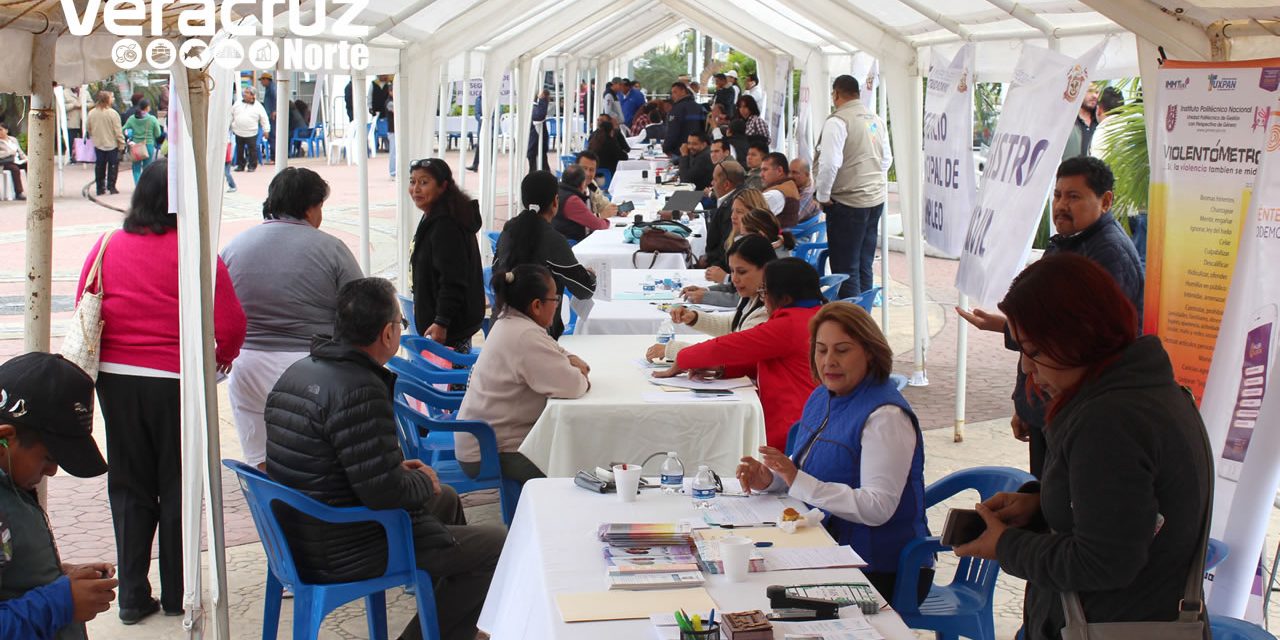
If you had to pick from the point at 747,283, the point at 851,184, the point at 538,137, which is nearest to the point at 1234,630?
the point at 747,283

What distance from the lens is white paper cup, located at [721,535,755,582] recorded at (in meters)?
2.66

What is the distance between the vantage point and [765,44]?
638 inches

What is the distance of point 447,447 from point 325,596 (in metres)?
1.43

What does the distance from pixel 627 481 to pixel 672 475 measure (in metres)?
0.18

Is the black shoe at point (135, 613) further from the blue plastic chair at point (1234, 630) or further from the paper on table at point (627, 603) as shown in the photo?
the blue plastic chair at point (1234, 630)

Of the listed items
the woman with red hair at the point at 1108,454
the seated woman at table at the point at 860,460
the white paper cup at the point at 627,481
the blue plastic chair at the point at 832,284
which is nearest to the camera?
the woman with red hair at the point at 1108,454

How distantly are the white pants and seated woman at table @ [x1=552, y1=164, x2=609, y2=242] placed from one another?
4.82m

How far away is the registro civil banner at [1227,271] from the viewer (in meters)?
3.24

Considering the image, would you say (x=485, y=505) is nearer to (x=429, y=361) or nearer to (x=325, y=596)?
(x=429, y=361)

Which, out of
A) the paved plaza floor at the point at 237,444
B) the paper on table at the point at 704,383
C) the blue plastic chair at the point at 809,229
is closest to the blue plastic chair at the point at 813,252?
the paved plaza floor at the point at 237,444

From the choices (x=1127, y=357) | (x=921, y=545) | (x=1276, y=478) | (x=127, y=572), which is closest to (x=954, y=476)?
(x=921, y=545)

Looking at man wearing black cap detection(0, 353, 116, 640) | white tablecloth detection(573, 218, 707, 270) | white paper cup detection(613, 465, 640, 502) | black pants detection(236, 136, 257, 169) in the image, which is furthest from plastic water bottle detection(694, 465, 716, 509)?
black pants detection(236, 136, 257, 169)

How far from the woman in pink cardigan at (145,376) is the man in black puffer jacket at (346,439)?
68 cm

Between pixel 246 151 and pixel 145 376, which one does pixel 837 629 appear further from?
pixel 246 151
